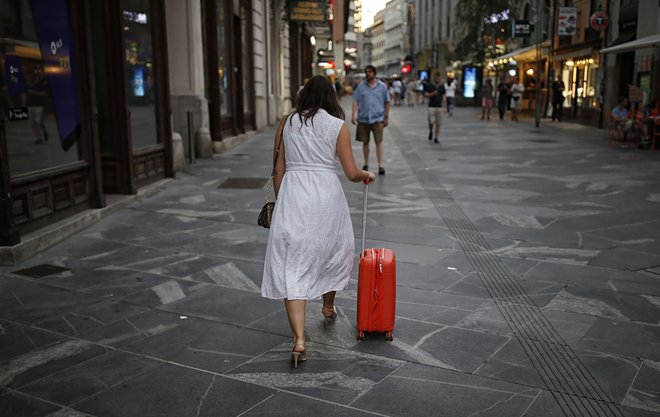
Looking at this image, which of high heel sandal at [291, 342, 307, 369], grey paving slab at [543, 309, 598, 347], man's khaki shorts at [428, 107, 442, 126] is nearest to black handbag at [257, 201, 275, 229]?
high heel sandal at [291, 342, 307, 369]

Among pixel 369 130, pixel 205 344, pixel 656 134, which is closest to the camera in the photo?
pixel 205 344

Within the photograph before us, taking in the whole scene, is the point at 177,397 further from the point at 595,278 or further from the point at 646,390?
the point at 595,278

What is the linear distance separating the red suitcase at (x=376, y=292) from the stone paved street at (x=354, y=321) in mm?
132

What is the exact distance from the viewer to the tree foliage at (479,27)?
40.7m

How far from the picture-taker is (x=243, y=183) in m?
10.9

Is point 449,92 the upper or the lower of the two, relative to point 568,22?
lower

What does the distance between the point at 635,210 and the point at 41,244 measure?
709 centimetres

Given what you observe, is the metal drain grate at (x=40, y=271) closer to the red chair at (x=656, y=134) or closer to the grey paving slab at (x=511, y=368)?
the grey paving slab at (x=511, y=368)

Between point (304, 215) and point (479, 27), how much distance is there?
42450 mm

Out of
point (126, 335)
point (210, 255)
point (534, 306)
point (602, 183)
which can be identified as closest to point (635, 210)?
point (602, 183)

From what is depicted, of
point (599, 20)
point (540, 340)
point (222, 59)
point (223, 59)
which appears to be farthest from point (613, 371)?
point (599, 20)

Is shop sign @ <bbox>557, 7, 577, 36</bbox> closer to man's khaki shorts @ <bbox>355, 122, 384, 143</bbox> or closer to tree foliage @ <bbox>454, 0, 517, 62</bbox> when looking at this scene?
tree foliage @ <bbox>454, 0, 517, 62</bbox>

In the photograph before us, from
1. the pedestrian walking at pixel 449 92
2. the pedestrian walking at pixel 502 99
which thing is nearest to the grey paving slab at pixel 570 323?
the pedestrian walking at pixel 502 99

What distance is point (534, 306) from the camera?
5051mm
